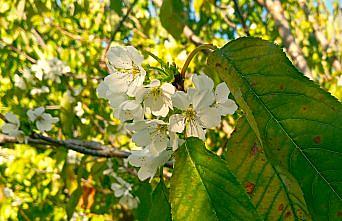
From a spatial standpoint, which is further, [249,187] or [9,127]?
[9,127]

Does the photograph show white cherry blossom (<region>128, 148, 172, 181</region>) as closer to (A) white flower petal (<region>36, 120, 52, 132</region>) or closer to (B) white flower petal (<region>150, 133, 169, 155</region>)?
(B) white flower petal (<region>150, 133, 169, 155</region>)

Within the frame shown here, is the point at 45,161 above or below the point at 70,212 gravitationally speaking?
above

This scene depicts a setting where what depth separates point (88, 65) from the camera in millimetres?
3154

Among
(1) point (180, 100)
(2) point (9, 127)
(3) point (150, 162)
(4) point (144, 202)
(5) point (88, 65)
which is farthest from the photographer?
(5) point (88, 65)

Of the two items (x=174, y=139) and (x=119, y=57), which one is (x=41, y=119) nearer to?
(x=119, y=57)

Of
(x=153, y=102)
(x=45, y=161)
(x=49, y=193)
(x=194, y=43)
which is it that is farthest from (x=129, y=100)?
(x=49, y=193)

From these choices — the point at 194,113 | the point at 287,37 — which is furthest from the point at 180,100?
the point at 287,37

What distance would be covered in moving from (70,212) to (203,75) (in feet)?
4.16

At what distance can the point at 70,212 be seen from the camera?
72.8 inches

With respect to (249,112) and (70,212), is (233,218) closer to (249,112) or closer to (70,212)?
(249,112)

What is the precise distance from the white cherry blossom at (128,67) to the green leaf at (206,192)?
0.19 meters

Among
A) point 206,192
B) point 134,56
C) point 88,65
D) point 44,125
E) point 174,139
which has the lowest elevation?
point 206,192

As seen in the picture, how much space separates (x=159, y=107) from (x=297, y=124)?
241 millimetres

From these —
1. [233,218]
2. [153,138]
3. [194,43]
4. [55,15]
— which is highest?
[55,15]
